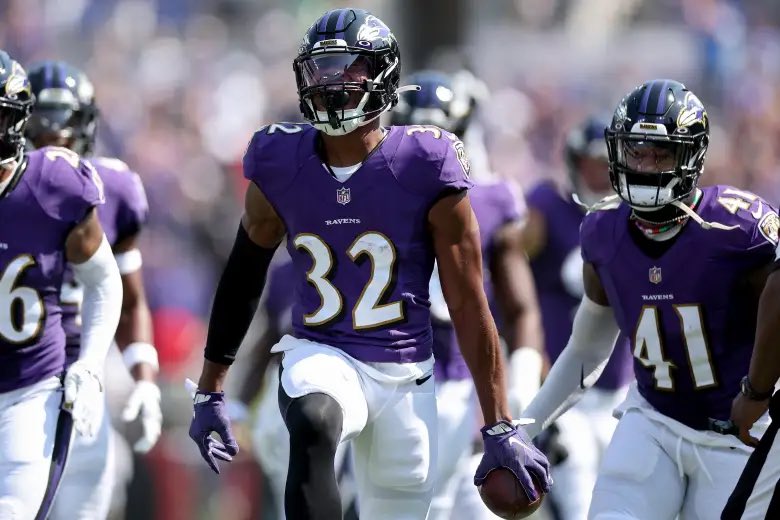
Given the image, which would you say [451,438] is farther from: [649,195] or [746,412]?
[746,412]

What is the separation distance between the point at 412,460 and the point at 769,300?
1047mm

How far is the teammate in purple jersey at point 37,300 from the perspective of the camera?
482 centimetres

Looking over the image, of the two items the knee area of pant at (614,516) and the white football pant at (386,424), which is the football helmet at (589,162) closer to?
the knee area of pant at (614,516)

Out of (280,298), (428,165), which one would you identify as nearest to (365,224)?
(428,165)

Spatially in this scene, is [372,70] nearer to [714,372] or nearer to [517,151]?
[714,372]

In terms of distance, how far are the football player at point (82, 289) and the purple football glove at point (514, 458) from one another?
1619mm

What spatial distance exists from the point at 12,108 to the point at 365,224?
1.22 meters

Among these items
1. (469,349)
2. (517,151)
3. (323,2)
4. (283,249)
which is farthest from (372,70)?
(323,2)

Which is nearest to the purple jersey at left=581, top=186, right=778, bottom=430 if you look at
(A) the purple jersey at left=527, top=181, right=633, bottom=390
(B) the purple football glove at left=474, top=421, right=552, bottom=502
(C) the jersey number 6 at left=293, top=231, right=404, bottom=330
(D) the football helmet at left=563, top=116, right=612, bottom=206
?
(B) the purple football glove at left=474, top=421, right=552, bottom=502

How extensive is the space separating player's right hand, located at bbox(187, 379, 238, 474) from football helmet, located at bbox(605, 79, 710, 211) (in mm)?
1323

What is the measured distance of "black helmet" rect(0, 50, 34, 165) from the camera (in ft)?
15.9

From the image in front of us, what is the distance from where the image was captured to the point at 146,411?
223 inches

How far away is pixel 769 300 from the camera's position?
4.09m

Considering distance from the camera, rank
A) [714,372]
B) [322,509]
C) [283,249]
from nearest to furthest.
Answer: [322,509] < [714,372] < [283,249]
